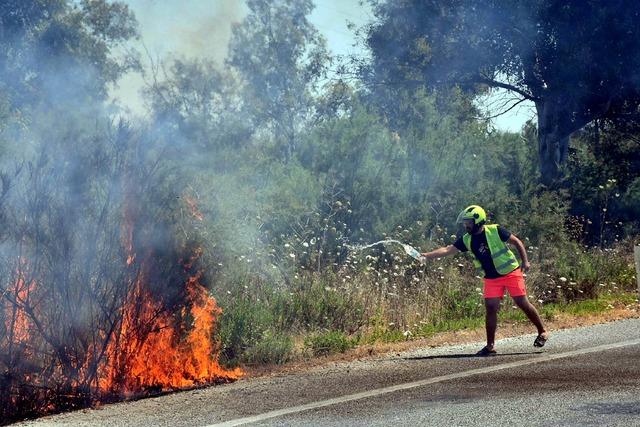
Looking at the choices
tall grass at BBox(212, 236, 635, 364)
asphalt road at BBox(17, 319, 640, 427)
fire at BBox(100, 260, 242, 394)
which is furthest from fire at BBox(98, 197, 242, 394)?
tall grass at BBox(212, 236, 635, 364)

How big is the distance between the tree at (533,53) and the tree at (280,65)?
9.73 ft

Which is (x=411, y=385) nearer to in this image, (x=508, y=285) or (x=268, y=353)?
(x=268, y=353)

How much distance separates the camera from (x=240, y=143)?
26.5m

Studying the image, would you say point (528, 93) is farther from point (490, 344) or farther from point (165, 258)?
point (165, 258)

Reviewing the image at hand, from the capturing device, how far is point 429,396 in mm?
7730

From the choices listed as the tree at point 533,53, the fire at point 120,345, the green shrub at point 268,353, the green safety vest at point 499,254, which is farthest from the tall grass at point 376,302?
the tree at point 533,53

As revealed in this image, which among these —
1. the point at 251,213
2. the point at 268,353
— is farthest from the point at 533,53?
the point at 268,353

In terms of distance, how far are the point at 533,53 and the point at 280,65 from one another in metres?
12.2

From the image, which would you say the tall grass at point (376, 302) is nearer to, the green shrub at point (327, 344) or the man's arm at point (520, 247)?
the green shrub at point (327, 344)

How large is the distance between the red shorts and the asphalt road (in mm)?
768

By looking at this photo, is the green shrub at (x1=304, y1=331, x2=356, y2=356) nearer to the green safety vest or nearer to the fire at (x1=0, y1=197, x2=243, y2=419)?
the fire at (x1=0, y1=197, x2=243, y2=419)

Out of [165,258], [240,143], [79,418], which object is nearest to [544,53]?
[240,143]

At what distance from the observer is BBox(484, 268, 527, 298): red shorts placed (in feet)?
34.8

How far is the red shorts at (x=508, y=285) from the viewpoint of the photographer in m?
10.6
